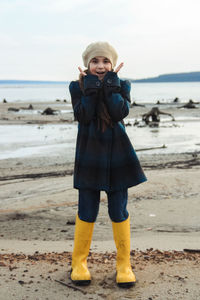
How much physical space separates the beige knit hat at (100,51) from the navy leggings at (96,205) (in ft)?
3.51

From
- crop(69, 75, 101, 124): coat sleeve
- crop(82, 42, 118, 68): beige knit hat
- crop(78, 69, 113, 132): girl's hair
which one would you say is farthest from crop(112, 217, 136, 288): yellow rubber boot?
crop(82, 42, 118, 68): beige knit hat

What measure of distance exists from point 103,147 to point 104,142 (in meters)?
0.04

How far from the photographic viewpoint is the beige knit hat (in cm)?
334

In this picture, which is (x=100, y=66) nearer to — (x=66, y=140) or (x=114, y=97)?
(x=114, y=97)

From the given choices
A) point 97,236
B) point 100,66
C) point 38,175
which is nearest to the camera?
point 100,66

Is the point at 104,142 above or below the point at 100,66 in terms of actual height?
below

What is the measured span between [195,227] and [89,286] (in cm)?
269

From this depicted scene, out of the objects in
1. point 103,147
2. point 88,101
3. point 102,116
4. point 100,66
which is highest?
point 100,66

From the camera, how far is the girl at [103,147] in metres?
3.28

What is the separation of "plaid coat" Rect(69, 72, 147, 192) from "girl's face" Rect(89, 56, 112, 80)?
124 mm

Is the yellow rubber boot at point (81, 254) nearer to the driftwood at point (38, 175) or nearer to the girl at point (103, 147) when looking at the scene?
the girl at point (103, 147)

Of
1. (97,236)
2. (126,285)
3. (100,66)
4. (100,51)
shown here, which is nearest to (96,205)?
(126,285)

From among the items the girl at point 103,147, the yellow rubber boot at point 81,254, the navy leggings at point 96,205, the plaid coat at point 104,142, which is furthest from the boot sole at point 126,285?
the plaid coat at point 104,142

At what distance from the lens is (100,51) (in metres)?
3.34
